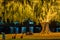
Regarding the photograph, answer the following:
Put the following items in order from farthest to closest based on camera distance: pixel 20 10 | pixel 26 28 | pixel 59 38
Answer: pixel 26 28 < pixel 59 38 < pixel 20 10

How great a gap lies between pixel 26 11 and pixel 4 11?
177 centimetres

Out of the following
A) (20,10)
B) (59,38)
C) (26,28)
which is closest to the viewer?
(20,10)

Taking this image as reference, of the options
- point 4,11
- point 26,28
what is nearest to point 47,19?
point 4,11

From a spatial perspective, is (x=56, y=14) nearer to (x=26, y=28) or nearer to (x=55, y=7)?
(x=55, y=7)

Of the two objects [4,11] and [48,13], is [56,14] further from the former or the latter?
[4,11]

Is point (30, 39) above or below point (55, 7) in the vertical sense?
below

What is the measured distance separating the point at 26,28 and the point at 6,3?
765 cm

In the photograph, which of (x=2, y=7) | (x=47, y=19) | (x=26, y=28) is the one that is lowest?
(x=26, y=28)

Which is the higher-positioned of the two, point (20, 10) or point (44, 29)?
point (20, 10)

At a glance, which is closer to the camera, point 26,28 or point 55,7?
point 55,7

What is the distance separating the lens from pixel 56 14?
1612 centimetres

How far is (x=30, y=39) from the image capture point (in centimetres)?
1661

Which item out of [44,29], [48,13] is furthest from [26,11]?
[44,29]

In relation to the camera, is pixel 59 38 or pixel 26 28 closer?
pixel 59 38
